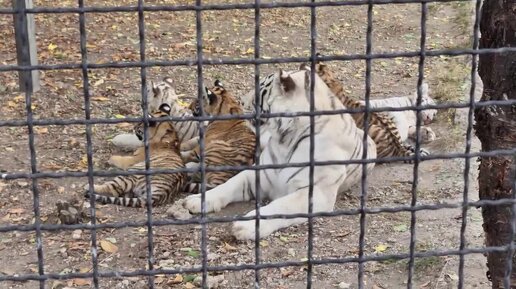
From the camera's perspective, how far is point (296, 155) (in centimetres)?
584

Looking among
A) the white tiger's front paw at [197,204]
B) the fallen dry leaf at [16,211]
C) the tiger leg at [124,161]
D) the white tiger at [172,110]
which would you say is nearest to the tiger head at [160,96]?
the white tiger at [172,110]

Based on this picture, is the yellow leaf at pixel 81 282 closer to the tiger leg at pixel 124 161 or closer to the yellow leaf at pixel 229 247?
the yellow leaf at pixel 229 247

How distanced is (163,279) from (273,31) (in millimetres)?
5878

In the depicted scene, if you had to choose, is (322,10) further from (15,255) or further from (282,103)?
(15,255)

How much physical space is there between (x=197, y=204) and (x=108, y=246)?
2.32 feet

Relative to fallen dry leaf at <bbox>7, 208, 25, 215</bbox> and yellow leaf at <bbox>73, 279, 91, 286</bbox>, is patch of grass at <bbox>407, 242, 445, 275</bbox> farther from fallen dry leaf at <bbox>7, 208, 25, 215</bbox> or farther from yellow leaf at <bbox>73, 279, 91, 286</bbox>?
fallen dry leaf at <bbox>7, 208, 25, 215</bbox>

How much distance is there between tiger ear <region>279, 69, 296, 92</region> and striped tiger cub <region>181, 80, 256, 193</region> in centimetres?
43

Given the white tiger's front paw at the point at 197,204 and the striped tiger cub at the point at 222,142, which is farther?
the striped tiger cub at the point at 222,142

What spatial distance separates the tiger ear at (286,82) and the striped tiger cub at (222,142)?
0.43 metres

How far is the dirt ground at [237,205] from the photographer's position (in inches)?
191

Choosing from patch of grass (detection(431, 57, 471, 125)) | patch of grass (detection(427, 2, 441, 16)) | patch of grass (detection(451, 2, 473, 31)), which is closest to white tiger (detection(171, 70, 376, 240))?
patch of grass (detection(431, 57, 471, 125))

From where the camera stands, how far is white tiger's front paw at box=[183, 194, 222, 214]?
5590mm

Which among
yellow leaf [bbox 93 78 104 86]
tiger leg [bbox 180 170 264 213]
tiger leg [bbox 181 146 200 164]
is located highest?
yellow leaf [bbox 93 78 104 86]

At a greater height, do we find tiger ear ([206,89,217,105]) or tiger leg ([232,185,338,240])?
tiger ear ([206,89,217,105])
